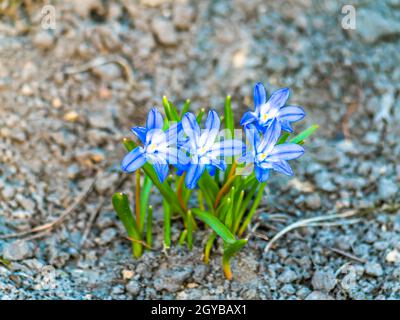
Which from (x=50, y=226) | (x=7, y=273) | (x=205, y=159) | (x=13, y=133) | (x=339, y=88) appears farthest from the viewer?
(x=339, y=88)

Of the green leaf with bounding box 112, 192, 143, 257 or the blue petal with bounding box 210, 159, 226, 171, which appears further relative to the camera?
the green leaf with bounding box 112, 192, 143, 257

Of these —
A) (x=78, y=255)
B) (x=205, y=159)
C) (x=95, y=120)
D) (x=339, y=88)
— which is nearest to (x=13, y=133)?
(x=95, y=120)

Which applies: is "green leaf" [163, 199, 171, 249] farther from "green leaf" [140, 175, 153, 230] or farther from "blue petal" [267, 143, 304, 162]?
"blue petal" [267, 143, 304, 162]

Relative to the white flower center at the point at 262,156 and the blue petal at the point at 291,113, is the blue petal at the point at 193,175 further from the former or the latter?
the blue petal at the point at 291,113

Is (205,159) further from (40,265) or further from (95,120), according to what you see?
(95,120)

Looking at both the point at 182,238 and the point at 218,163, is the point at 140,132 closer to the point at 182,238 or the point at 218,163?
the point at 218,163

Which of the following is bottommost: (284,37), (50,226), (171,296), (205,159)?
(171,296)

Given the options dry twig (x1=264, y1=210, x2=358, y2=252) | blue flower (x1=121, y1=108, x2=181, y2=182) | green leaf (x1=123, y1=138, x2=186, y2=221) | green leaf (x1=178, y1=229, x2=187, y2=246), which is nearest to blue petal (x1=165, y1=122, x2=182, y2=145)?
blue flower (x1=121, y1=108, x2=181, y2=182)
